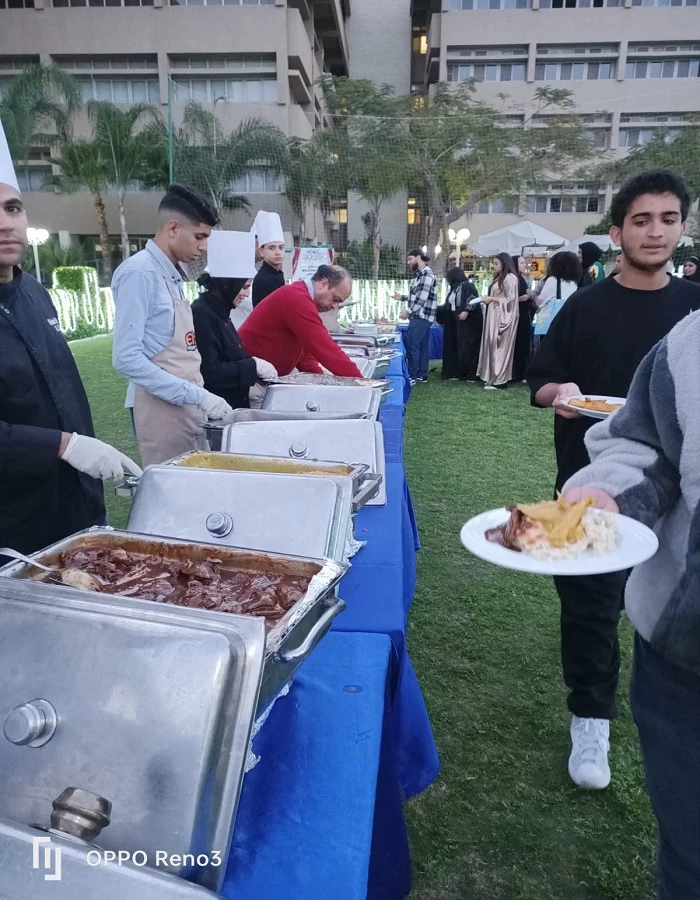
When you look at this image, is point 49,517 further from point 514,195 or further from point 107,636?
point 514,195

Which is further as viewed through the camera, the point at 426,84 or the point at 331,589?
the point at 426,84

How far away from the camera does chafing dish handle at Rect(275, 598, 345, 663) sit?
2.39ft

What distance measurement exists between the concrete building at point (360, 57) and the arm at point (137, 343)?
14280mm

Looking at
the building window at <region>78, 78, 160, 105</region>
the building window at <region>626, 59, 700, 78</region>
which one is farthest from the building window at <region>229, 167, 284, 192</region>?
the building window at <region>626, 59, 700, 78</region>

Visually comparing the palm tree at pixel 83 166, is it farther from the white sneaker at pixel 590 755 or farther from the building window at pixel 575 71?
the white sneaker at pixel 590 755

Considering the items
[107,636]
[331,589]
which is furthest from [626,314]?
[107,636]

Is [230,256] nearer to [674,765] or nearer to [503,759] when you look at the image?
[503,759]

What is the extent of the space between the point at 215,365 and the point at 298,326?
0.56 metres

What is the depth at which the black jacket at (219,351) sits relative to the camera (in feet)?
7.43

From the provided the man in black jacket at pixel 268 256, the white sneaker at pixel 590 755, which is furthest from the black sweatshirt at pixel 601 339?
the man in black jacket at pixel 268 256

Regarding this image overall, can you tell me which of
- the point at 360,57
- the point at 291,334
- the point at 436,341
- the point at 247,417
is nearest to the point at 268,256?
the point at 291,334

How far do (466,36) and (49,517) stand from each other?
29811 mm

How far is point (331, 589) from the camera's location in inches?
35.4

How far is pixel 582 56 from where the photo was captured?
2558 centimetres
